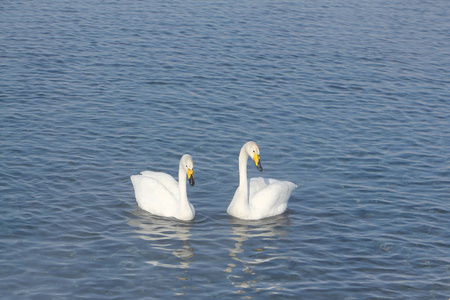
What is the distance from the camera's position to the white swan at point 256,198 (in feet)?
54.2

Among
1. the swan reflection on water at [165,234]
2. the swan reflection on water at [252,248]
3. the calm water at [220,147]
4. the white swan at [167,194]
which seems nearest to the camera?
the swan reflection on water at [252,248]

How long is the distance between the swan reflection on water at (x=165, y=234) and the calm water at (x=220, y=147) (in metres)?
0.04

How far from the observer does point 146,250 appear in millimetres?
→ 14750

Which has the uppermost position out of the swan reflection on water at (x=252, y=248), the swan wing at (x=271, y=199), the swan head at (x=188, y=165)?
the swan head at (x=188, y=165)

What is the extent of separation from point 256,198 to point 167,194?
2.04m

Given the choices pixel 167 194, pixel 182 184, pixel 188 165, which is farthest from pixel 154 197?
pixel 188 165

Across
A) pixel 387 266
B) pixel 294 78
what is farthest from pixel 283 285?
pixel 294 78

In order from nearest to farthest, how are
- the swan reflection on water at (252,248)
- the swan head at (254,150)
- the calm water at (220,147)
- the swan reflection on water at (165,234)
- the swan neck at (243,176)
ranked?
the swan reflection on water at (252,248) < the calm water at (220,147) < the swan reflection on water at (165,234) < the swan neck at (243,176) < the swan head at (254,150)

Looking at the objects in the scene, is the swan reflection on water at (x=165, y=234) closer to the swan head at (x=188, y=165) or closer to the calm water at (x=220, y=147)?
the calm water at (x=220, y=147)

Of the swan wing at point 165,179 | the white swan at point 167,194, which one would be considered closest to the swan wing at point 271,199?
the white swan at point 167,194

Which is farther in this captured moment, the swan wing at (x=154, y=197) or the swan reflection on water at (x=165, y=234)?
the swan wing at (x=154, y=197)

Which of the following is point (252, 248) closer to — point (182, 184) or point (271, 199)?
point (271, 199)

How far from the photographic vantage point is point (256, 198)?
16844mm

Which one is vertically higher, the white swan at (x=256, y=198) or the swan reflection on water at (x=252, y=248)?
the white swan at (x=256, y=198)
